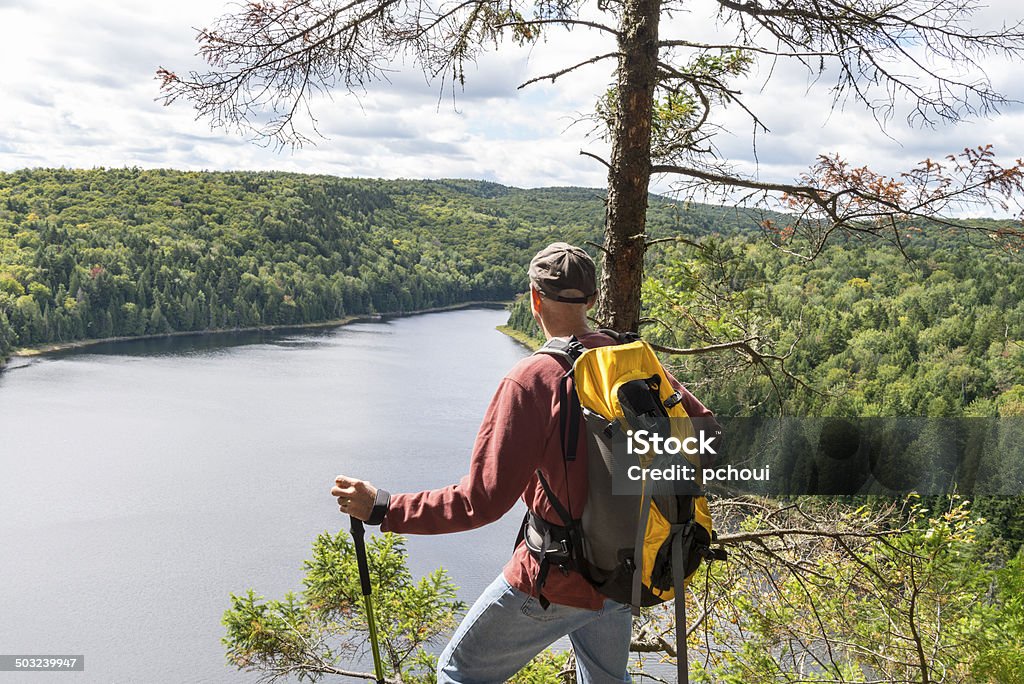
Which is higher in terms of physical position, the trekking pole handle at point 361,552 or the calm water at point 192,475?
the trekking pole handle at point 361,552

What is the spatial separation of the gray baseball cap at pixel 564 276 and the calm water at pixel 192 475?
1605 cm

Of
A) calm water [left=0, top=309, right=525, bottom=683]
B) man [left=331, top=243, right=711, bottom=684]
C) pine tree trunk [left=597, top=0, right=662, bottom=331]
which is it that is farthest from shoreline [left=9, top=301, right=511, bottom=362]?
man [left=331, top=243, right=711, bottom=684]

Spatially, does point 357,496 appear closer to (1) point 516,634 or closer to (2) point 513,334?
(1) point 516,634

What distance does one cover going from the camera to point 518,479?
1514 mm

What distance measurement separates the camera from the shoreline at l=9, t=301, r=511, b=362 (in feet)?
166

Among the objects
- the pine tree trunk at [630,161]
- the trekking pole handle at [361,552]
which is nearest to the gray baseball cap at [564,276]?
the trekking pole handle at [361,552]

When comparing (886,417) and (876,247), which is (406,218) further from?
(876,247)

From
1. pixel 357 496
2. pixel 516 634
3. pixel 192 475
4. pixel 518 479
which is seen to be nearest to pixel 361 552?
pixel 357 496

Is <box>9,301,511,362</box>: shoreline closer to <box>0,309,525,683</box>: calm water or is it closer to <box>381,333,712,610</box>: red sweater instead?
<box>0,309,525,683</box>: calm water

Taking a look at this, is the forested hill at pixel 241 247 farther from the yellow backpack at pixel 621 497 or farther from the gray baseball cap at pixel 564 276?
the yellow backpack at pixel 621 497

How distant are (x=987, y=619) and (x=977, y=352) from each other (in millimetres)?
23020

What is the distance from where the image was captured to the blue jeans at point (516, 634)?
1627 mm

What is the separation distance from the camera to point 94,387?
134 feet

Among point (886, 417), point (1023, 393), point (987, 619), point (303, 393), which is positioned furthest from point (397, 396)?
point (987, 619)
